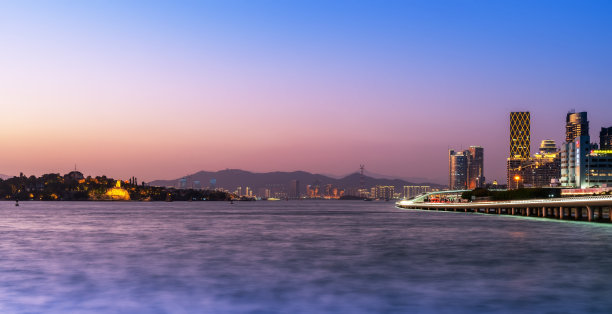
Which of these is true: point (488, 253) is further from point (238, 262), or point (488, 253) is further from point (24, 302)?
point (24, 302)

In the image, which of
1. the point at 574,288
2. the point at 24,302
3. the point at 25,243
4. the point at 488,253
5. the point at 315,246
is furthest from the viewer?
the point at 25,243

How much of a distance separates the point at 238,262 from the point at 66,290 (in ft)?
46.9

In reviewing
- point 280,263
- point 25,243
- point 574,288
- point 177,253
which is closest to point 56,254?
point 177,253

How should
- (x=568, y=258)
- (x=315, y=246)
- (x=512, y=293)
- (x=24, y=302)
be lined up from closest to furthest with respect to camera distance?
(x=24, y=302) → (x=512, y=293) → (x=568, y=258) → (x=315, y=246)

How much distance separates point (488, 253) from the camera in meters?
49.5

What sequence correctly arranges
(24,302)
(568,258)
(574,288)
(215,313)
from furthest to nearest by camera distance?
(568,258) → (574,288) → (24,302) → (215,313)

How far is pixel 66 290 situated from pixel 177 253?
19709 mm

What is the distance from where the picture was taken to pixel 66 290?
29.0 meters

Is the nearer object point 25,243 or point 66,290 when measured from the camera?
point 66,290

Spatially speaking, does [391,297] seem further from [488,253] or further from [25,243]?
[25,243]

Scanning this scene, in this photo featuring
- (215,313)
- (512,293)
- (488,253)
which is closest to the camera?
(215,313)

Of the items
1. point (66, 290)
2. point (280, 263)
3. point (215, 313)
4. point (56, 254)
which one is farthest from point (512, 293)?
point (56, 254)

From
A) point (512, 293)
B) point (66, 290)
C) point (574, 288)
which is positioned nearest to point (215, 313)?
point (66, 290)

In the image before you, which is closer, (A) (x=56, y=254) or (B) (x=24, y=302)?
(B) (x=24, y=302)
